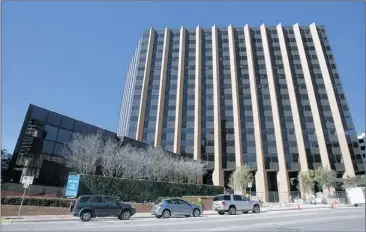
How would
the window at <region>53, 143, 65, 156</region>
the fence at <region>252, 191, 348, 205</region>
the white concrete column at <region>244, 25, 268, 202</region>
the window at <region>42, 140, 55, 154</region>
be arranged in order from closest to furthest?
the window at <region>42, 140, 55, 154</region>
the window at <region>53, 143, 65, 156</region>
the fence at <region>252, 191, 348, 205</region>
the white concrete column at <region>244, 25, 268, 202</region>

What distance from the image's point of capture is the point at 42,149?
27984mm

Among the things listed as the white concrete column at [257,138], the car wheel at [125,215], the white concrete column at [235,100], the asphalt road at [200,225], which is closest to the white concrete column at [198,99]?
the white concrete column at [235,100]

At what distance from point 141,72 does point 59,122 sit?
4511 centimetres

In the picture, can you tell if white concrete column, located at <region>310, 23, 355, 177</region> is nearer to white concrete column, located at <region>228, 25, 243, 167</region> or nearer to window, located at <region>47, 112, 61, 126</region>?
white concrete column, located at <region>228, 25, 243, 167</region>

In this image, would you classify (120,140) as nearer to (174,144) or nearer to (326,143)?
(174,144)

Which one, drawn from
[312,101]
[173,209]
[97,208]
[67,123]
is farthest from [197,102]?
[97,208]

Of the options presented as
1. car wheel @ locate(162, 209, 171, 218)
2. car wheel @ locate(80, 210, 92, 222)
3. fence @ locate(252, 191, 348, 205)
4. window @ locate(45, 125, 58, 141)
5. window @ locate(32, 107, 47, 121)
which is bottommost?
car wheel @ locate(80, 210, 92, 222)

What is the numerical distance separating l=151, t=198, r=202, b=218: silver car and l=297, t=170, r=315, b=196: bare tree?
1594 inches

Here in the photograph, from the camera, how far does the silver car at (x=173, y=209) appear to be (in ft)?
68.9

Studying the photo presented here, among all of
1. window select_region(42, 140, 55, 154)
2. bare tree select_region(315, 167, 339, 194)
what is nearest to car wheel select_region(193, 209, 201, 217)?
window select_region(42, 140, 55, 154)

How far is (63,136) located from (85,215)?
14331 mm

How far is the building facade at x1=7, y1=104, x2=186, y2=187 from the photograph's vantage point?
26.5 m

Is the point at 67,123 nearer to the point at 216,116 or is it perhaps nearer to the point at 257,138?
the point at 216,116

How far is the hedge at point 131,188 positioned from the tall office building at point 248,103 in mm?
27716
